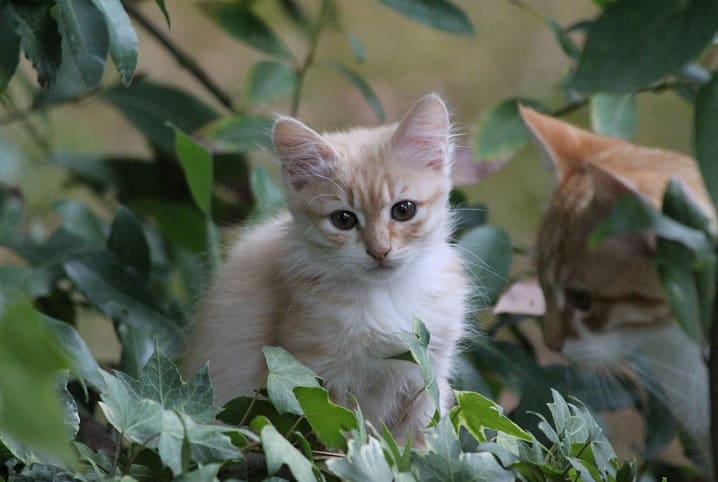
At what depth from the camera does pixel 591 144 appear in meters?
2.02

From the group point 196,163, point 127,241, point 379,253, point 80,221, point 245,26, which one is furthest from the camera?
point 245,26

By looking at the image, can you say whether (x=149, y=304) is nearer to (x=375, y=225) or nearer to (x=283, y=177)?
(x=283, y=177)

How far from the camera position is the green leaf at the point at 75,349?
98 cm

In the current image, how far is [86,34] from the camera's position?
107 centimetres

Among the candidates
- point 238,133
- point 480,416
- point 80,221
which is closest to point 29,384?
point 480,416

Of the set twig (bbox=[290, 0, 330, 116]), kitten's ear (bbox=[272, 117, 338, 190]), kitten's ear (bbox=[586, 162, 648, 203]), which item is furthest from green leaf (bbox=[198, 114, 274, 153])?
kitten's ear (bbox=[586, 162, 648, 203])

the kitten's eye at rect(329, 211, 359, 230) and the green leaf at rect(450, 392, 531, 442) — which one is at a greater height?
the kitten's eye at rect(329, 211, 359, 230)

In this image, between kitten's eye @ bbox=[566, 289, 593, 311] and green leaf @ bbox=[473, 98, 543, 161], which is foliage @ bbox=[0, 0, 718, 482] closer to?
green leaf @ bbox=[473, 98, 543, 161]

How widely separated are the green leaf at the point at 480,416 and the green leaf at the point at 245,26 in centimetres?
114

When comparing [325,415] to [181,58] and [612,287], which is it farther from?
[181,58]

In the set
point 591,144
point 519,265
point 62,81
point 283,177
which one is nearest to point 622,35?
point 283,177

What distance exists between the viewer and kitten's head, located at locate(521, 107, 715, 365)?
6.14ft

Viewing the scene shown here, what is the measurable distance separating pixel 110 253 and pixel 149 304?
0.11 metres

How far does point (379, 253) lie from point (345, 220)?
0.25 feet
